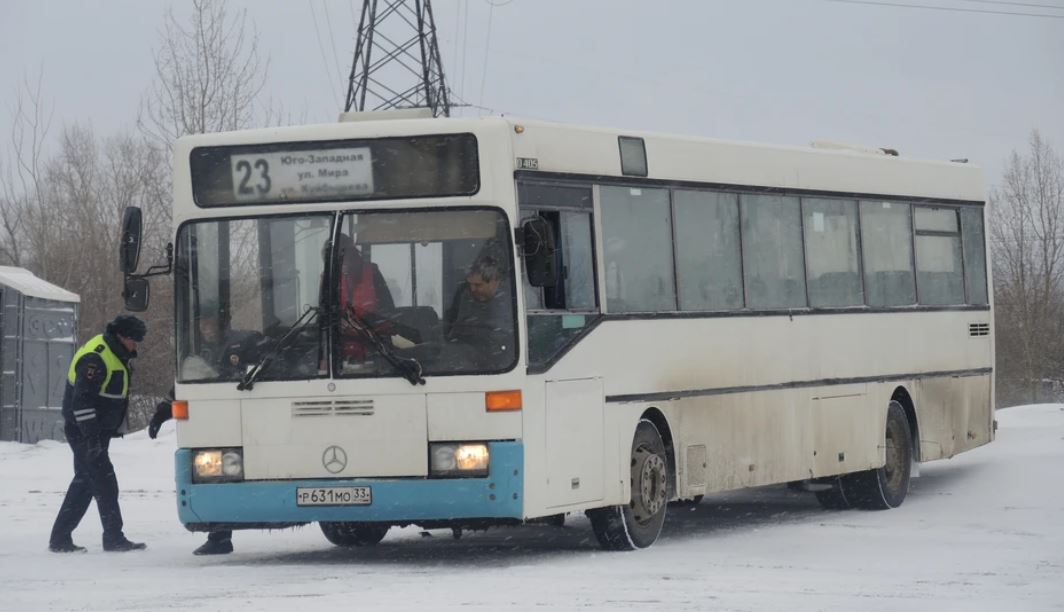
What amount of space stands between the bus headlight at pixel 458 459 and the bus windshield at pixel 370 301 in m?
0.48

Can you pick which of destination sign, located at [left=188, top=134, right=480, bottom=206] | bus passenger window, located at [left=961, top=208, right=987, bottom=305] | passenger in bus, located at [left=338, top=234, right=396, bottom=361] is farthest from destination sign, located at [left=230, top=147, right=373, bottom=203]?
bus passenger window, located at [left=961, top=208, right=987, bottom=305]

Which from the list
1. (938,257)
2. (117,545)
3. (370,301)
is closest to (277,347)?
(370,301)

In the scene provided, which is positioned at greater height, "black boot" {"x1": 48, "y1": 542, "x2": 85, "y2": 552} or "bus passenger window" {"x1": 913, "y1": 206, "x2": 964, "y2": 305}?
"bus passenger window" {"x1": 913, "y1": 206, "x2": 964, "y2": 305}

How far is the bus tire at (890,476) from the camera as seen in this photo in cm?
1805

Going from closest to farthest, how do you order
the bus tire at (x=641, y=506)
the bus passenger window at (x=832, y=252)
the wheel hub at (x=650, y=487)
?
the bus tire at (x=641, y=506) < the wheel hub at (x=650, y=487) < the bus passenger window at (x=832, y=252)

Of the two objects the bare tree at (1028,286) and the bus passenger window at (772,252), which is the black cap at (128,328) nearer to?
the bus passenger window at (772,252)

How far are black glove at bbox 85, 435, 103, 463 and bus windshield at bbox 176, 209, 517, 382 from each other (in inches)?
82.5

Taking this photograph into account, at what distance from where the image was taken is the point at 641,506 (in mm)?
14016

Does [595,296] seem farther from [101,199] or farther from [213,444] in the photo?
[101,199]

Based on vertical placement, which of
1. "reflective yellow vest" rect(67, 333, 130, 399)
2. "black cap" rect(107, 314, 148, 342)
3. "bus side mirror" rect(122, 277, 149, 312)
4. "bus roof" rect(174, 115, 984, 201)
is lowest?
"reflective yellow vest" rect(67, 333, 130, 399)

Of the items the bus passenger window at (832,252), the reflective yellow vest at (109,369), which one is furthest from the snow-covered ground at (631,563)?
the bus passenger window at (832,252)

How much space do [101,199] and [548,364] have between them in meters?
42.0

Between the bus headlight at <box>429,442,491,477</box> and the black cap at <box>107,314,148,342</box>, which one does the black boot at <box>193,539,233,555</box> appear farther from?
the bus headlight at <box>429,442,491,477</box>

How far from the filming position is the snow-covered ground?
1051 cm
